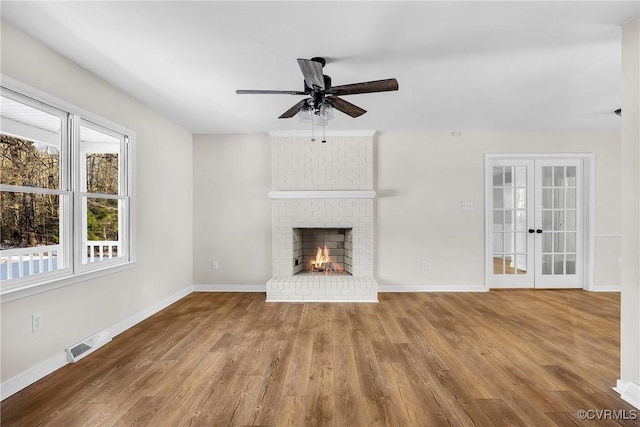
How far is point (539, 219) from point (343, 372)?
170 inches

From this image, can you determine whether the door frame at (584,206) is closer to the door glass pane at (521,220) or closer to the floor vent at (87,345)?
the door glass pane at (521,220)

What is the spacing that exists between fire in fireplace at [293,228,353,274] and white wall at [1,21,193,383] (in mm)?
1780

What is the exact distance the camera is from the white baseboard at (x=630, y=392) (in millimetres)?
1954

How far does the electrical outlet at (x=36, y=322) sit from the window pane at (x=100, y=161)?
119 centimetres

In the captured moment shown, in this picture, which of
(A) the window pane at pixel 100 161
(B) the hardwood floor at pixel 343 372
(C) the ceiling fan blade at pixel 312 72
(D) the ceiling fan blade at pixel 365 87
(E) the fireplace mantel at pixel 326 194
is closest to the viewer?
(B) the hardwood floor at pixel 343 372

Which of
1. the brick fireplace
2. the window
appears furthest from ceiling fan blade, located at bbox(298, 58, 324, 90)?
the brick fireplace

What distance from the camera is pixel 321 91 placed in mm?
2484

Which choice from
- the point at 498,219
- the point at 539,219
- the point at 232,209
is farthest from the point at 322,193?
the point at 539,219

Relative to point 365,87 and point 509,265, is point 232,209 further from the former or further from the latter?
point 509,265

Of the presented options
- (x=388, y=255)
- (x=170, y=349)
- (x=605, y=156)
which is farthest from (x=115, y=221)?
(x=605, y=156)

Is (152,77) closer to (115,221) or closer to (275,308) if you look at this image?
(115,221)

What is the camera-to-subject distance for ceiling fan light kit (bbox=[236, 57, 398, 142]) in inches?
86.4

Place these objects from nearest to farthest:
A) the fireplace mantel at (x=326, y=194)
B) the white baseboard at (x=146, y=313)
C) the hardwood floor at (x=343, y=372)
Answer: the hardwood floor at (x=343, y=372)
the white baseboard at (x=146, y=313)
the fireplace mantel at (x=326, y=194)

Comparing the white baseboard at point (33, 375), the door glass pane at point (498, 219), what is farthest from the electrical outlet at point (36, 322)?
the door glass pane at point (498, 219)
